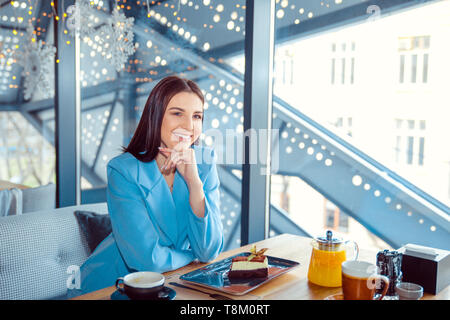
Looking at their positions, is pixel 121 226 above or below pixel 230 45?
below

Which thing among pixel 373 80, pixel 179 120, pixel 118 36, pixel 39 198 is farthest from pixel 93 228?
pixel 373 80

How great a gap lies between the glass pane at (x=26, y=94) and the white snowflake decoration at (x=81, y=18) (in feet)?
0.59

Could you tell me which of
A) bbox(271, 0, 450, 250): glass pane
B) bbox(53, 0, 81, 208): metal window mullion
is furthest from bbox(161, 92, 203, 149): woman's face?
bbox(53, 0, 81, 208): metal window mullion

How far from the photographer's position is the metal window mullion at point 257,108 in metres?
1.82

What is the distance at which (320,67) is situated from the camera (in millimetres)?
2039

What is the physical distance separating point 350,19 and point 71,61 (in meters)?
1.47

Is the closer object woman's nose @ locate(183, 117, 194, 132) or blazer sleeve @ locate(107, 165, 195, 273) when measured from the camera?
blazer sleeve @ locate(107, 165, 195, 273)

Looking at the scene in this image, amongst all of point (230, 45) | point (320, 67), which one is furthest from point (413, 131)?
point (230, 45)

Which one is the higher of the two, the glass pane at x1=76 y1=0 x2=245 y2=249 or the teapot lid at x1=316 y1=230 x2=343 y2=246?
the glass pane at x1=76 y1=0 x2=245 y2=249

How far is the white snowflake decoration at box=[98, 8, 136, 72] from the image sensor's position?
7.61 ft

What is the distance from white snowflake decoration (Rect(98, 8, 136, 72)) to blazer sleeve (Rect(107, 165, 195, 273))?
131cm

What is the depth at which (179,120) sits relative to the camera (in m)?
1.39

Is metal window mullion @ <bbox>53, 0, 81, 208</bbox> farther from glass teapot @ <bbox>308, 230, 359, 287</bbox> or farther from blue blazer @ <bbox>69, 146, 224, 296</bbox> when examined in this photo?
glass teapot @ <bbox>308, 230, 359, 287</bbox>
